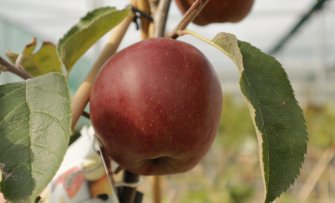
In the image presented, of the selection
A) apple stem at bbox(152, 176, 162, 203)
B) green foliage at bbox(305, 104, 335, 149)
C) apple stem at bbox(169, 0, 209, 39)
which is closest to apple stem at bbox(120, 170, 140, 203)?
apple stem at bbox(152, 176, 162, 203)

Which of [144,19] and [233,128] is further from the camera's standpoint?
[233,128]

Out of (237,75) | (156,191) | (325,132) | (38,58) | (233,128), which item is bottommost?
(237,75)

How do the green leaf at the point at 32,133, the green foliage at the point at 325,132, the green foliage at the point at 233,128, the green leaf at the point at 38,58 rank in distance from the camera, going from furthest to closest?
the green foliage at the point at 233,128 < the green foliage at the point at 325,132 < the green leaf at the point at 38,58 < the green leaf at the point at 32,133

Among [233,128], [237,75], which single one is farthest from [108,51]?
[237,75]

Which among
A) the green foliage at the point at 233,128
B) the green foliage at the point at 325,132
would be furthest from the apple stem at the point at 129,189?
the green foliage at the point at 233,128

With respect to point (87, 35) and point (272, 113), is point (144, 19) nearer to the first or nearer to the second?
point (87, 35)

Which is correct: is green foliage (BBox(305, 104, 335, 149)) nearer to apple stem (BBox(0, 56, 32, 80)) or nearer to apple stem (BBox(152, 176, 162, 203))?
apple stem (BBox(152, 176, 162, 203))

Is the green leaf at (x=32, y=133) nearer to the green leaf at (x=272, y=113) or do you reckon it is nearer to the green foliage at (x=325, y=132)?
the green leaf at (x=272, y=113)

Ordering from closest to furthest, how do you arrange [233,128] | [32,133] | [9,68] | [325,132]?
[32,133], [9,68], [325,132], [233,128]
